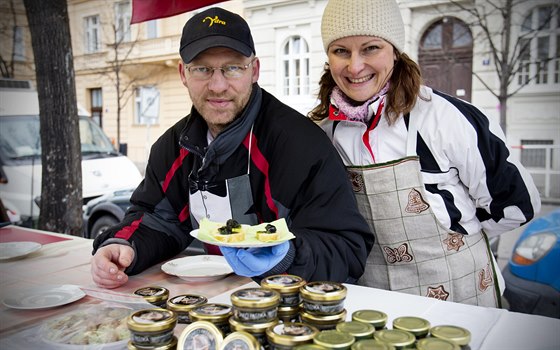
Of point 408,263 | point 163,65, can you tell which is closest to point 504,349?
point 408,263

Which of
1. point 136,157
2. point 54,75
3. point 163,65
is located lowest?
point 136,157

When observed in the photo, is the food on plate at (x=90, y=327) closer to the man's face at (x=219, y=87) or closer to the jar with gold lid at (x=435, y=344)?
the jar with gold lid at (x=435, y=344)

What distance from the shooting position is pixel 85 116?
792cm

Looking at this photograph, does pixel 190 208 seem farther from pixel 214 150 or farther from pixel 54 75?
pixel 54 75

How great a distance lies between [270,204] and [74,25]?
11207 mm

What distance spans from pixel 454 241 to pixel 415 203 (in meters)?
0.25

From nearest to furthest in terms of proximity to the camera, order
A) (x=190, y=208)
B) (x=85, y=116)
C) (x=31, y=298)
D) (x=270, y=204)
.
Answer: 1. (x=31, y=298)
2. (x=270, y=204)
3. (x=190, y=208)
4. (x=85, y=116)

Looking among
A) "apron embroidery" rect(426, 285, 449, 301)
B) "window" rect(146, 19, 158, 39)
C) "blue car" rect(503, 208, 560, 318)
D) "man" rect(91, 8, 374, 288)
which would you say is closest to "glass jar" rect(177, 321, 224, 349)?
"man" rect(91, 8, 374, 288)

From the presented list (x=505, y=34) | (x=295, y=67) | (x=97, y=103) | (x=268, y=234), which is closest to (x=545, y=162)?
(x=505, y=34)

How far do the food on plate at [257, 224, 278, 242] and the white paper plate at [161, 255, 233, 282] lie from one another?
0.51m

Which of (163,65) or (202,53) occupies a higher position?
(163,65)

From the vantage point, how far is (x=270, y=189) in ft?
6.67

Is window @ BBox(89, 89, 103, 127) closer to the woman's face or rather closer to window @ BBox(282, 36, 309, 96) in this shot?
window @ BBox(282, 36, 309, 96)

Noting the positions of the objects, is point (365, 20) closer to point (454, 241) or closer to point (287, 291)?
point (454, 241)
